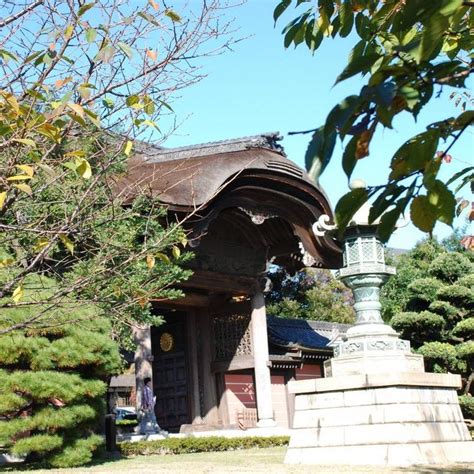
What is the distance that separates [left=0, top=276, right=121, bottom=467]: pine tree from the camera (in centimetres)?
864

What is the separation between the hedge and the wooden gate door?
380cm

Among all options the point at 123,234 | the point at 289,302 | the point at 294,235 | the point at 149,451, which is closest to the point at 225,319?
the point at 294,235

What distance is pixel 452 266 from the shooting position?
1688 cm

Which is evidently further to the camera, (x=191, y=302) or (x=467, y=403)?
(x=191, y=302)

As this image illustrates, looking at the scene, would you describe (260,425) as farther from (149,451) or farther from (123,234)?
(123,234)

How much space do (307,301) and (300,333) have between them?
7514 millimetres

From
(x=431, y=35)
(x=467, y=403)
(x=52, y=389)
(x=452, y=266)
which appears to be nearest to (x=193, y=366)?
(x=467, y=403)

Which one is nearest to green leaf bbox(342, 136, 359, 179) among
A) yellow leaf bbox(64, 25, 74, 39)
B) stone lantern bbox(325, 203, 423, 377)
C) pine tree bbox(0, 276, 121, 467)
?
yellow leaf bbox(64, 25, 74, 39)

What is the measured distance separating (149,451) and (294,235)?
600 centimetres

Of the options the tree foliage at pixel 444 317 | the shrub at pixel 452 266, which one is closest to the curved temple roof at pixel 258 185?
the tree foliage at pixel 444 317

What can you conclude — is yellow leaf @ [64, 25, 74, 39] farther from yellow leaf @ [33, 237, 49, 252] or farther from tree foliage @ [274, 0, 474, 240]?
tree foliage @ [274, 0, 474, 240]

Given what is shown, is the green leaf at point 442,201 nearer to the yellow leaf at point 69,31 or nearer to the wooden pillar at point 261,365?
the yellow leaf at point 69,31

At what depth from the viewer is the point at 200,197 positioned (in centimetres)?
1196

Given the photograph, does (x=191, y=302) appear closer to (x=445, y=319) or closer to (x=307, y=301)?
(x=445, y=319)
